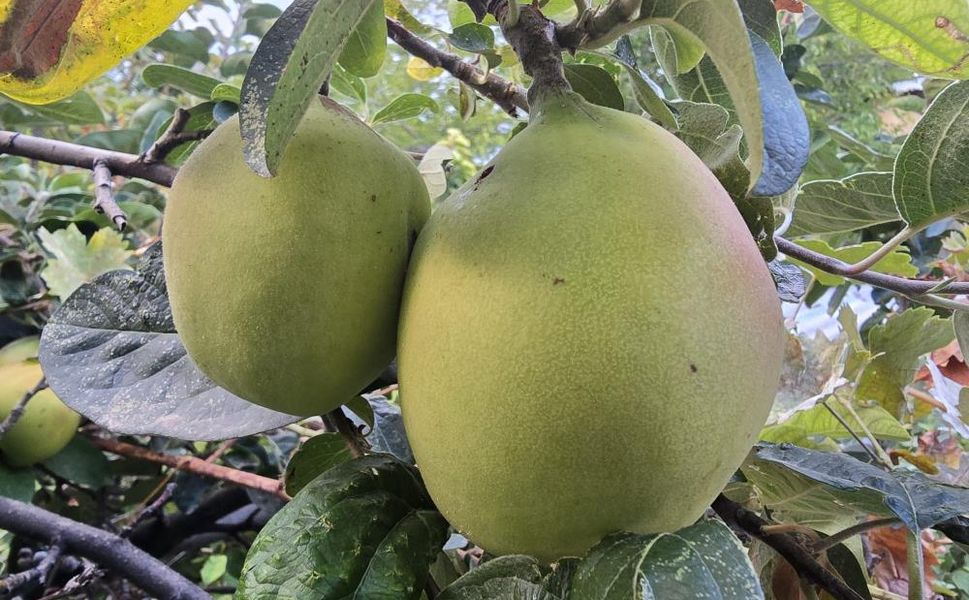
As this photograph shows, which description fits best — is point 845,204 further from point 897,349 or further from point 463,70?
point 463,70

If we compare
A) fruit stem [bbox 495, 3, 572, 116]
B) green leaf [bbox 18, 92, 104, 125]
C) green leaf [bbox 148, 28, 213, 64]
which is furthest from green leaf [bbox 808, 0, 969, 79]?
green leaf [bbox 148, 28, 213, 64]

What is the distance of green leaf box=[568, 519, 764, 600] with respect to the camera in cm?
37

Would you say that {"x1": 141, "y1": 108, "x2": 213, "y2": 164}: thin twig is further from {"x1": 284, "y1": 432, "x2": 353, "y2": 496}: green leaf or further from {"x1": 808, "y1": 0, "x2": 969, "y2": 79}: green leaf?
{"x1": 808, "y1": 0, "x2": 969, "y2": 79}: green leaf

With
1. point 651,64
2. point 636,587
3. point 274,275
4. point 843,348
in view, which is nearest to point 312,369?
point 274,275

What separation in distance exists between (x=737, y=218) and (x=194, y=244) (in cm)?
32

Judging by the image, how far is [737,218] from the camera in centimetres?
42

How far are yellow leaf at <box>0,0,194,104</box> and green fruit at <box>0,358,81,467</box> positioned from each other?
28.8 inches

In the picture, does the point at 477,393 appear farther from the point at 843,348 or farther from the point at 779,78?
the point at 843,348

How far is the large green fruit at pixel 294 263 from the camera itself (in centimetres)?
43

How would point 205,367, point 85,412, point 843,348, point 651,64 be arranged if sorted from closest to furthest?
point 205,367 < point 85,412 < point 843,348 < point 651,64

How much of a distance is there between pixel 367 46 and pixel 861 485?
0.54m

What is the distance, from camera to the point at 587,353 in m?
0.35

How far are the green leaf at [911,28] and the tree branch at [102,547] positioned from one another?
76 cm

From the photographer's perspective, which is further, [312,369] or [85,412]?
[85,412]
